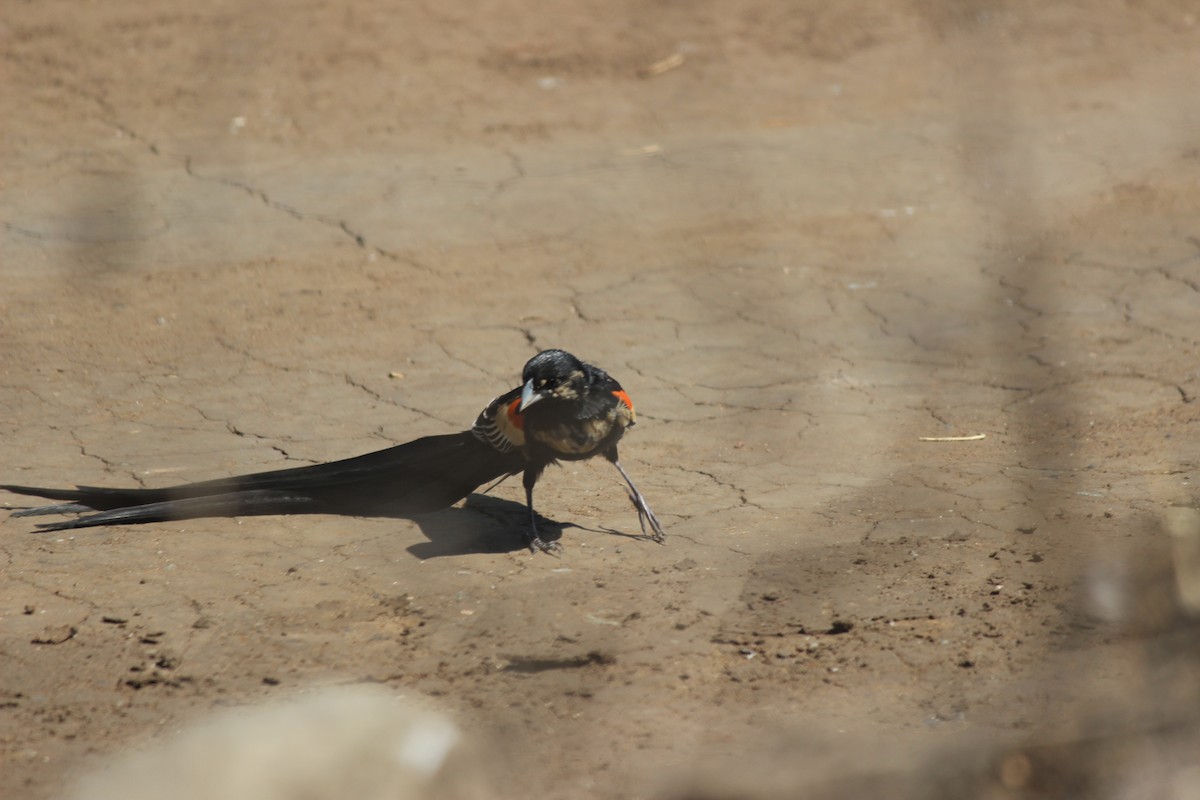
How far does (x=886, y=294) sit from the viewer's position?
5910mm

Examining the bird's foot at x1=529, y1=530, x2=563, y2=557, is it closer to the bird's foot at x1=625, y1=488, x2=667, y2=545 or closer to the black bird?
the black bird

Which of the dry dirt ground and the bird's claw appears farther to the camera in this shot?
the bird's claw

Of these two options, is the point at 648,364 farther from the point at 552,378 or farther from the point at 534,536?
the point at 534,536

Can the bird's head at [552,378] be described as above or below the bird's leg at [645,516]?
above

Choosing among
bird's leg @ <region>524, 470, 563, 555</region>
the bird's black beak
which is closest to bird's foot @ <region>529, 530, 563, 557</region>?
bird's leg @ <region>524, 470, 563, 555</region>

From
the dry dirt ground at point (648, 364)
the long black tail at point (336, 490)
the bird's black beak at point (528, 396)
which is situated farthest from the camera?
the long black tail at point (336, 490)

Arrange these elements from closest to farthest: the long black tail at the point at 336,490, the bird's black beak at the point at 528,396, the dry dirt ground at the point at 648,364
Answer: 1. the dry dirt ground at the point at 648,364
2. the bird's black beak at the point at 528,396
3. the long black tail at the point at 336,490

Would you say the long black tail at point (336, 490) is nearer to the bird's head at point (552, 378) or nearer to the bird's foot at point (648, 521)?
the bird's head at point (552, 378)

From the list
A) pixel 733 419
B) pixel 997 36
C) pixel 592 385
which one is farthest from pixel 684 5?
pixel 592 385

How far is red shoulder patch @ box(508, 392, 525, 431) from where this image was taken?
3.75m

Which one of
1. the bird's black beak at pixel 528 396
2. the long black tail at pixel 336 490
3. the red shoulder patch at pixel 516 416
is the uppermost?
the bird's black beak at pixel 528 396

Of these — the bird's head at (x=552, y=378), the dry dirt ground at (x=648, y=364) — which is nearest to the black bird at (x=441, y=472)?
the bird's head at (x=552, y=378)

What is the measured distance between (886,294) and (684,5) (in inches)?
157

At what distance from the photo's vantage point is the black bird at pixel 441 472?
12.4ft
